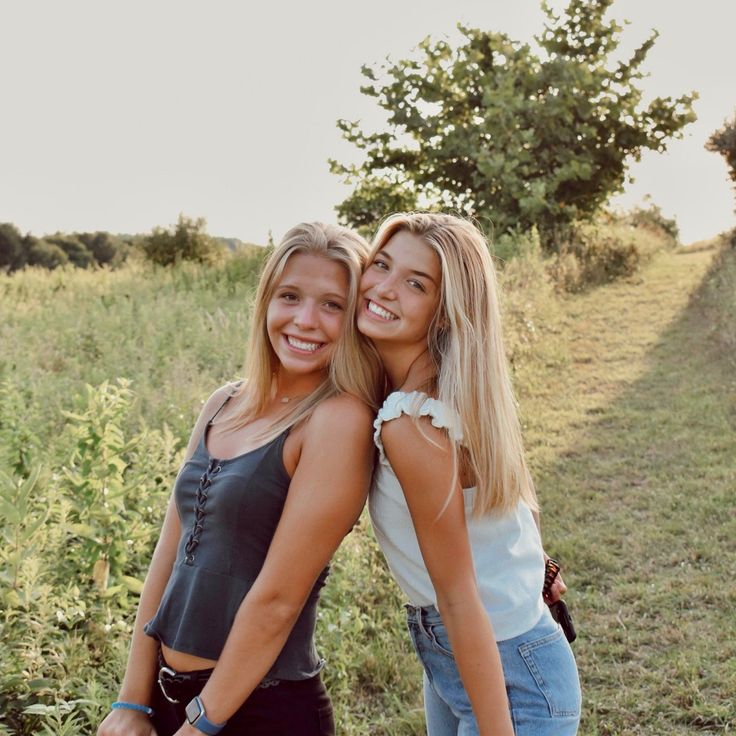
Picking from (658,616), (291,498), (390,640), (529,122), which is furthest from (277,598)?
(529,122)

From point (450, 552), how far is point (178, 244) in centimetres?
1729

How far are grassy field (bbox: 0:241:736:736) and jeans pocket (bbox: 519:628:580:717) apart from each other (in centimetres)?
141

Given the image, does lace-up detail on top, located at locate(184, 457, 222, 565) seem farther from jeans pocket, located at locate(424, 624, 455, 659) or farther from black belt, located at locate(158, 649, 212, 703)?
jeans pocket, located at locate(424, 624, 455, 659)

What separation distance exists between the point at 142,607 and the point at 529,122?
17.2 meters

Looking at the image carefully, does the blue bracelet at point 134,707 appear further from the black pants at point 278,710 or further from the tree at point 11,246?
the tree at point 11,246

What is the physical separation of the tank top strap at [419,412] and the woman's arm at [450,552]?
0.01 metres

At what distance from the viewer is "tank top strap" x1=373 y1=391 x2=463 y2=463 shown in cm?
183

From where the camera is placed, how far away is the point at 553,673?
197 cm

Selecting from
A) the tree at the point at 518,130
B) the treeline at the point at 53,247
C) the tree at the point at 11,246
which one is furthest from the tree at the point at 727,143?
the tree at the point at 11,246

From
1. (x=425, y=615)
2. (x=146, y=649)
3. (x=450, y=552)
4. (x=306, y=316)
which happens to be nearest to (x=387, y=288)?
(x=306, y=316)

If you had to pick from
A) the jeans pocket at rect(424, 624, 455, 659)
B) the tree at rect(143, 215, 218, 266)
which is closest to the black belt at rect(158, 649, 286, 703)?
the jeans pocket at rect(424, 624, 455, 659)

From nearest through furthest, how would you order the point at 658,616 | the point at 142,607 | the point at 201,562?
the point at 201,562 → the point at 142,607 → the point at 658,616

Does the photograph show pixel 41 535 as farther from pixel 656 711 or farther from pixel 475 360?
pixel 656 711

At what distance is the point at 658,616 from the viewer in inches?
181
